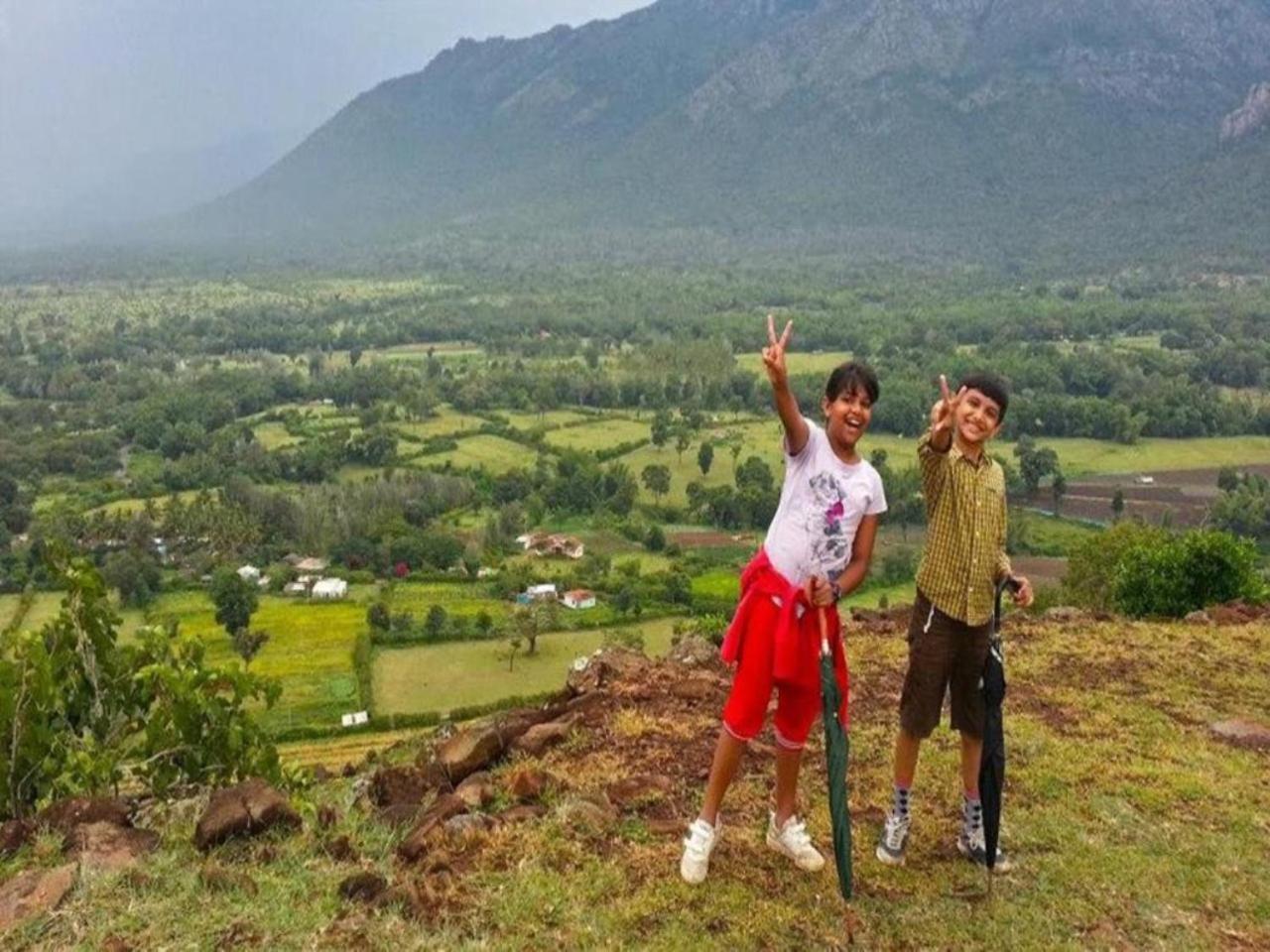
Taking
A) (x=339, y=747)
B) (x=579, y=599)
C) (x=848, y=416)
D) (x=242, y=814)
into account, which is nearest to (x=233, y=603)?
(x=579, y=599)

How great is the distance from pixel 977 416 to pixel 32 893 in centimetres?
506

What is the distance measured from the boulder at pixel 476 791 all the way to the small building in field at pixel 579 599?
3067 centimetres

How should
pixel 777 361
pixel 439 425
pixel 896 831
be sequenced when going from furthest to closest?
pixel 439 425
pixel 896 831
pixel 777 361

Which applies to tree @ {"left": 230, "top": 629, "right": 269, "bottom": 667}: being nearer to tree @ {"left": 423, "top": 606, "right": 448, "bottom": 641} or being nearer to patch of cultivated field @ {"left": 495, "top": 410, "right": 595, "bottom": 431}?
tree @ {"left": 423, "top": 606, "right": 448, "bottom": 641}

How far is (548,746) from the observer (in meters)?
7.05

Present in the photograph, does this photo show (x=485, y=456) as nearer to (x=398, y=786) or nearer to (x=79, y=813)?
(x=398, y=786)

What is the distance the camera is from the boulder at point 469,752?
6.66 m

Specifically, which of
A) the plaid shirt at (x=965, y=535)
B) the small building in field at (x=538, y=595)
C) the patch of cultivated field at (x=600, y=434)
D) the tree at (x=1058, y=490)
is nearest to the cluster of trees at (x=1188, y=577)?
the plaid shirt at (x=965, y=535)

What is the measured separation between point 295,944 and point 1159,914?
4266mm

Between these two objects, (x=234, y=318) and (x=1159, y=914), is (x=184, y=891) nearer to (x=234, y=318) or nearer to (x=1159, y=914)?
(x=1159, y=914)

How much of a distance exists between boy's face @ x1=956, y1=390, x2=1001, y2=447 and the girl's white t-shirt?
0.57 meters

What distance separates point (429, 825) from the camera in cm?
563

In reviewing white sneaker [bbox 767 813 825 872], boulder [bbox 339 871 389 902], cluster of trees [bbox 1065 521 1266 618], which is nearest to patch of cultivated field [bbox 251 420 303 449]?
cluster of trees [bbox 1065 521 1266 618]

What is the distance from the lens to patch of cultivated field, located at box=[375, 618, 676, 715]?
28719mm
